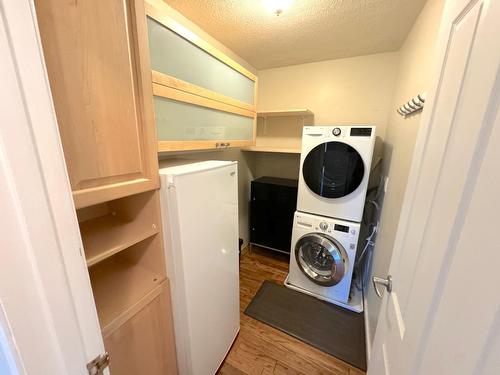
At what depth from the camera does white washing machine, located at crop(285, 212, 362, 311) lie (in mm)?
1896

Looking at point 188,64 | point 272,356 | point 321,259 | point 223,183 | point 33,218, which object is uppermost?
point 188,64

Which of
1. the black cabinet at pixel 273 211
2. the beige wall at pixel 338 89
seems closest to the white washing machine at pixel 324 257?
the black cabinet at pixel 273 211

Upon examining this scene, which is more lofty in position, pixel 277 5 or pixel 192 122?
pixel 277 5

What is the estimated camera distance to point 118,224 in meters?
1.09

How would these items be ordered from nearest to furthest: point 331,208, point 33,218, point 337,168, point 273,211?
point 33,218
point 337,168
point 331,208
point 273,211

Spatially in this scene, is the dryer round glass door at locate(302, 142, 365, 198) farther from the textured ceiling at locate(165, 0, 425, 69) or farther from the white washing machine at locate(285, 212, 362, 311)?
the textured ceiling at locate(165, 0, 425, 69)

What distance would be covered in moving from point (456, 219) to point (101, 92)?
3.60 feet

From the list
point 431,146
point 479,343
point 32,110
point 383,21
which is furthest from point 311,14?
point 479,343

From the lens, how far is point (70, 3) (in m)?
0.61

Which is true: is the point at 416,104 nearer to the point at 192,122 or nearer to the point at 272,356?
the point at 192,122

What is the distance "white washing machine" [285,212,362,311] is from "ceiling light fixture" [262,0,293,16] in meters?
1.66

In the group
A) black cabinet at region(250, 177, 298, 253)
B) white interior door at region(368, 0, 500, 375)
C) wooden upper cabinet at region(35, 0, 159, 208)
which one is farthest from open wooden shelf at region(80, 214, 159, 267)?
black cabinet at region(250, 177, 298, 253)

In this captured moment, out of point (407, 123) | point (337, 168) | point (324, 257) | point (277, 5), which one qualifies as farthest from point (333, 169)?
point (277, 5)

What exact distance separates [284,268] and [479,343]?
2400 millimetres
